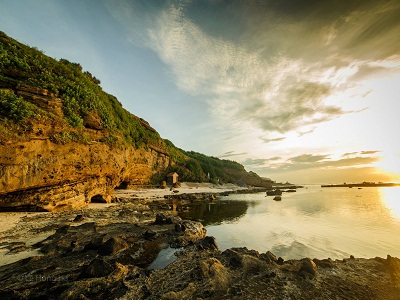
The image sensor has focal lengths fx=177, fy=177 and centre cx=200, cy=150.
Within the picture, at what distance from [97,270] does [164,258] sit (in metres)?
3.50

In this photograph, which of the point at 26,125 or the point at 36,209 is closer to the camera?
the point at 26,125

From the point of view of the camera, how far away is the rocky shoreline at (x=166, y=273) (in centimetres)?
595

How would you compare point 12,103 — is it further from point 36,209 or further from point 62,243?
point 62,243

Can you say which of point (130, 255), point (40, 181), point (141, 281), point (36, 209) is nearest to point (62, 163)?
point (40, 181)

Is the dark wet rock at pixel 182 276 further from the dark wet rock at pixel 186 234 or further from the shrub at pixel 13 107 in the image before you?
the shrub at pixel 13 107

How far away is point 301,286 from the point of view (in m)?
6.85

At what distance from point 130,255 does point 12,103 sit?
1539 cm

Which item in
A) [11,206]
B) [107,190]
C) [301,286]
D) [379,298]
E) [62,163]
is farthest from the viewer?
[107,190]

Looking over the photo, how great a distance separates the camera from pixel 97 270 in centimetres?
658

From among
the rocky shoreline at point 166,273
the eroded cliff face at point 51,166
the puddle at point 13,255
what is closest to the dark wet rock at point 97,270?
the rocky shoreline at point 166,273

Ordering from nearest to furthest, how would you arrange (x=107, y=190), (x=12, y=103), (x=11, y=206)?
(x=12, y=103)
(x=11, y=206)
(x=107, y=190)

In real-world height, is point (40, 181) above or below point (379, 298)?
above

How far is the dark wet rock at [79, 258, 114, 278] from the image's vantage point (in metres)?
6.48

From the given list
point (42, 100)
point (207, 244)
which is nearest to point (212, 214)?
point (207, 244)
